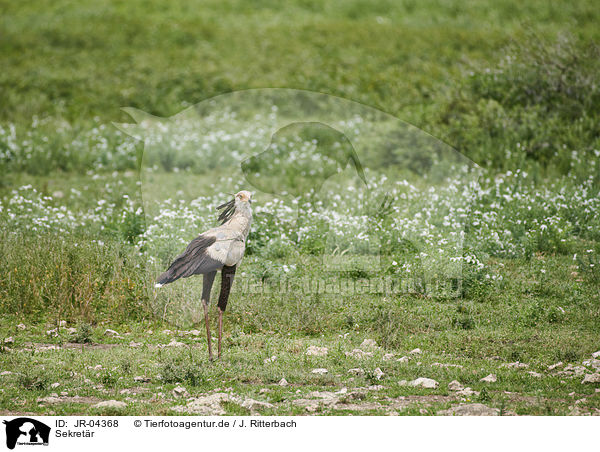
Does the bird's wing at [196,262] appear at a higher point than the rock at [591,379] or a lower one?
higher

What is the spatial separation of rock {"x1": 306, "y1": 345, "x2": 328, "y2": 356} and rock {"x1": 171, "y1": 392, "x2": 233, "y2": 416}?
0.97m

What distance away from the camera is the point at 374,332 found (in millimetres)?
6746

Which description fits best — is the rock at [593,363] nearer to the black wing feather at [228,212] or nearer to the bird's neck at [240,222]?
the bird's neck at [240,222]

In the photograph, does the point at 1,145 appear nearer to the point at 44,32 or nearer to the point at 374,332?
the point at 44,32

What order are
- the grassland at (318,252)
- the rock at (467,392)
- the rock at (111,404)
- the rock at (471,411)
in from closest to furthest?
the rock at (471,411)
the rock at (111,404)
the rock at (467,392)
the grassland at (318,252)
